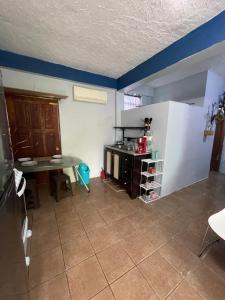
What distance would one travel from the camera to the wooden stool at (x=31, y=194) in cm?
215

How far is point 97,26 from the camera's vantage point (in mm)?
1662

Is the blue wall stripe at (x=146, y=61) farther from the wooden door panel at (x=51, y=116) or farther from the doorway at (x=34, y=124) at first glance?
the wooden door panel at (x=51, y=116)

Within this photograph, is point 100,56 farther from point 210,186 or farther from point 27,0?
point 210,186

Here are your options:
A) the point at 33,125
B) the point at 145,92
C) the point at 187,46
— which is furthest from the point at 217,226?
the point at 145,92

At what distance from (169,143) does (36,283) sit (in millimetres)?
2528

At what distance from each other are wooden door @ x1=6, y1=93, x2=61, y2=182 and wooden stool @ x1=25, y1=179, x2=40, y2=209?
79 centimetres

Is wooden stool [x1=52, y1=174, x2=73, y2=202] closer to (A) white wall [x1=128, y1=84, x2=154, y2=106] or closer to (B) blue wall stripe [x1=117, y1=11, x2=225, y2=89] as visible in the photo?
(B) blue wall stripe [x1=117, y1=11, x2=225, y2=89]

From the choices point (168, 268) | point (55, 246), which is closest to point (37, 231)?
point (55, 246)

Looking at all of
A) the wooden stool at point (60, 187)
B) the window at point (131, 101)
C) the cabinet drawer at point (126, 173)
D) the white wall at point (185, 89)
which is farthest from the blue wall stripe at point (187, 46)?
the wooden stool at point (60, 187)

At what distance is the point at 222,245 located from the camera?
1608 mm

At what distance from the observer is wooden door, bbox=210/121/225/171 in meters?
3.84

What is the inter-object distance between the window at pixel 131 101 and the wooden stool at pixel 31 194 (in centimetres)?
314

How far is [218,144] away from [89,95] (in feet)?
12.9

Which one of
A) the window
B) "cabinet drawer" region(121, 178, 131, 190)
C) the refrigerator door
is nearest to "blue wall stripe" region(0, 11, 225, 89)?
the window
